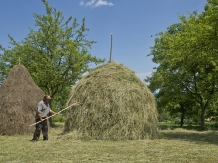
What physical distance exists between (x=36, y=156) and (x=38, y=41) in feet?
56.3

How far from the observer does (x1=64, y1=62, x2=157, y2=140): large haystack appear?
37.4 ft

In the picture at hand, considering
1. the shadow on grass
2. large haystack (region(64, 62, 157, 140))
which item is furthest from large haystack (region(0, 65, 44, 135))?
the shadow on grass

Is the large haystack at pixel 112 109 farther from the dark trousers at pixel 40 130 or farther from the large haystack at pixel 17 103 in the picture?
the large haystack at pixel 17 103

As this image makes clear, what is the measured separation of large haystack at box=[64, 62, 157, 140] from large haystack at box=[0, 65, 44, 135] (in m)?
2.64

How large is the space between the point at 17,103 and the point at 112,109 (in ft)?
16.4

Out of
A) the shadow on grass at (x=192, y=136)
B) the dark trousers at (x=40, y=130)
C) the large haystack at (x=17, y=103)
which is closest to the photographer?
the dark trousers at (x=40, y=130)

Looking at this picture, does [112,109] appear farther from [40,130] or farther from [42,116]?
[40,130]

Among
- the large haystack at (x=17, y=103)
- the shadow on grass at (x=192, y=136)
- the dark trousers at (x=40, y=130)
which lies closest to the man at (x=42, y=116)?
the dark trousers at (x=40, y=130)

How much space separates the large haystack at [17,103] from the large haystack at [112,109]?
8.65 ft

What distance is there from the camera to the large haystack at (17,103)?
44.2 feet

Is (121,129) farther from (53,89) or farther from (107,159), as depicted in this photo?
(53,89)

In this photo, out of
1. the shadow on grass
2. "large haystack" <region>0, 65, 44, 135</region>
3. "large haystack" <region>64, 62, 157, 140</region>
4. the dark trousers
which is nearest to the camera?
the dark trousers

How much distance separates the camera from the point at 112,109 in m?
11.5

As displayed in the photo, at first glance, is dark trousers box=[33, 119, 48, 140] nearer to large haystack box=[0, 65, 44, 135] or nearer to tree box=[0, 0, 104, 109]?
large haystack box=[0, 65, 44, 135]
